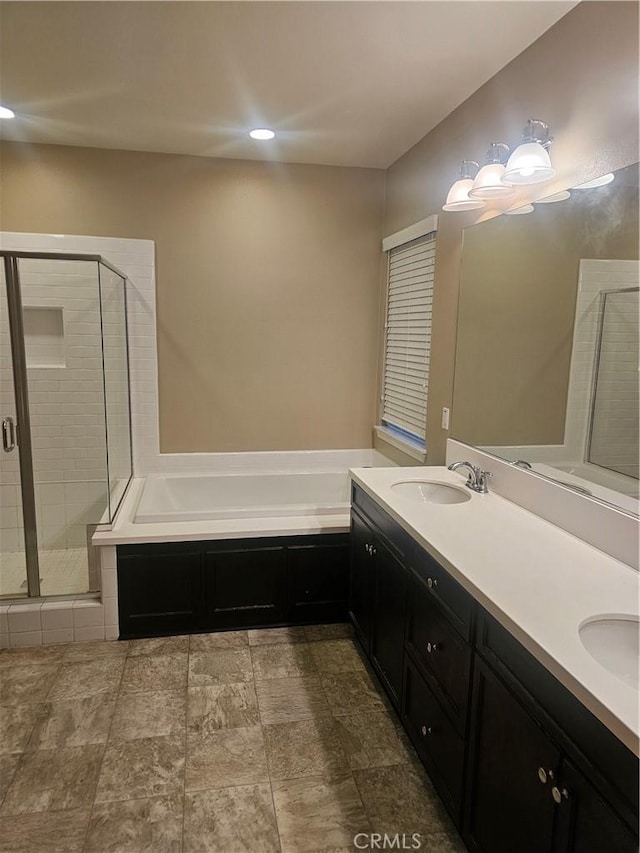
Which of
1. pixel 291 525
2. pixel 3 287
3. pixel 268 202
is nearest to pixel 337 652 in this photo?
pixel 291 525

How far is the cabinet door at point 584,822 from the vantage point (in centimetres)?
101

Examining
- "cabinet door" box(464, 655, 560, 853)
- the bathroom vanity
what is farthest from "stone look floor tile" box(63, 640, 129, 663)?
"cabinet door" box(464, 655, 560, 853)

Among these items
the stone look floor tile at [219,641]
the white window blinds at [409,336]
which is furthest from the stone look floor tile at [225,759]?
the white window blinds at [409,336]

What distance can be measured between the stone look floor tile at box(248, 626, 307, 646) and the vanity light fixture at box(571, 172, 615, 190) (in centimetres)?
234

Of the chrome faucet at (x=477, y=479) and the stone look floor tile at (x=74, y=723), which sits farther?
the chrome faucet at (x=477, y=479)

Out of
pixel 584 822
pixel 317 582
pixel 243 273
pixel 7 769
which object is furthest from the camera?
pixel 243 273

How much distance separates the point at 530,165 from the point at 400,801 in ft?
7.34

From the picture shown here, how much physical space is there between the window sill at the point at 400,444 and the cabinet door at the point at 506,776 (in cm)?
178

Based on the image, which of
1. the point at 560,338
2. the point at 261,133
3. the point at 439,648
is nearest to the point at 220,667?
the point at 439,648

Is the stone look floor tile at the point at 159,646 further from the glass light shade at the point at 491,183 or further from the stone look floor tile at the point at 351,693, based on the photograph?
the glass light shade at the point at 491,183

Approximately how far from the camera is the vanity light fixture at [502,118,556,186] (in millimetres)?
1965

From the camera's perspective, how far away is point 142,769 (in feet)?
6.46

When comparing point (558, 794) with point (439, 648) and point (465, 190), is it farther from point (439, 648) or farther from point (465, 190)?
point (465, 190)

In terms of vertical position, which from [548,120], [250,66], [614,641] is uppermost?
[250,66]
